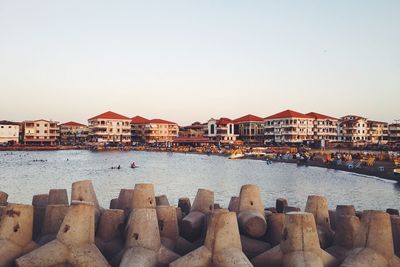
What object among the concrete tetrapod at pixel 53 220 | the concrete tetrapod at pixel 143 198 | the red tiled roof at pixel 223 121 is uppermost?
the red tiled roof at pixel 223 121

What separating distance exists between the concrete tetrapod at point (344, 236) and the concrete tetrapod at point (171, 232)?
3040 mm

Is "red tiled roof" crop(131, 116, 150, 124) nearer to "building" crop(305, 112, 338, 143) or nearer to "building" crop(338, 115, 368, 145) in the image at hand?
"building" crop(305, 112, 338, 143)

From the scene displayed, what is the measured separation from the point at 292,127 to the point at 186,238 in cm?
10793

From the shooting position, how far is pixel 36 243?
31.3 ft

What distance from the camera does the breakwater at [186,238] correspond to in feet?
27.6

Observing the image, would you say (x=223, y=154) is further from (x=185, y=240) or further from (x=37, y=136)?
(x=185, y=240)

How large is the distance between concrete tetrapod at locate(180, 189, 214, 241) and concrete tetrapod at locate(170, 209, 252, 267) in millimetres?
2100

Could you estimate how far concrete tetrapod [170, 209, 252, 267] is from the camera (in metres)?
8.14

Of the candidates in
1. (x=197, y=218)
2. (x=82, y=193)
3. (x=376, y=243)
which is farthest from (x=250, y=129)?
(x=376, y=243)

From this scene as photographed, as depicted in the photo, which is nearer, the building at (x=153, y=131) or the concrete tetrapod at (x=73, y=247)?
the concrete tetrapod at (x=73, y=247)

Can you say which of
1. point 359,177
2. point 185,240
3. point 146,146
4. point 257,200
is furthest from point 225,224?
point 146,146

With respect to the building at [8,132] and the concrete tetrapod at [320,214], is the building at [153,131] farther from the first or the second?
the concrete tetrapod at [320,214]

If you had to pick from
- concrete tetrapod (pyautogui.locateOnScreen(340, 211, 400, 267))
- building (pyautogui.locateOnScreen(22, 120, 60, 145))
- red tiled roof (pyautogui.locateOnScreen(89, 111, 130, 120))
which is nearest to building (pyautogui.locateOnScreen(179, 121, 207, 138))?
red tiled roof (pyautogui.locateOnScreen(89, 111, 130, 120))

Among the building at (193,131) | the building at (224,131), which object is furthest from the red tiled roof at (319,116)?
the building at (193,131)
